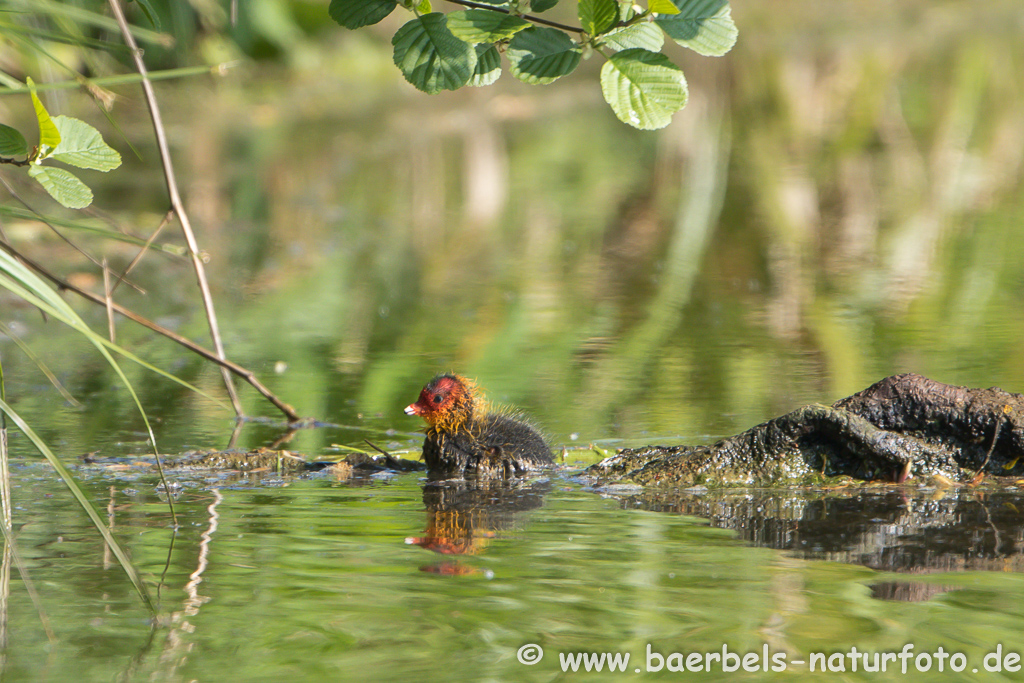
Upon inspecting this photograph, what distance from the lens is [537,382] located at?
17.9 feet

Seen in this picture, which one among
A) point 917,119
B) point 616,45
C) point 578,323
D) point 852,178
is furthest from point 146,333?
point 917,119

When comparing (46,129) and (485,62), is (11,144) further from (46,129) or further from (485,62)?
(485,62)

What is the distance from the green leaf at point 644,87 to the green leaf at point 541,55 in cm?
9

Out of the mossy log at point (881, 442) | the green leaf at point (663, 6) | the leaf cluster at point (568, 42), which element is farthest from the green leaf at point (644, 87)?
the mossy log at point (881, 442)

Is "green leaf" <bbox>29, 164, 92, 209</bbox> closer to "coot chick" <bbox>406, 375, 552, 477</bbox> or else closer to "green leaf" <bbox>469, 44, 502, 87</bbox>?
"green leaf" <bbox>469, 44, 502, 87</bbox>

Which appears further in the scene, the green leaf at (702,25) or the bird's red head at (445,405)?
the bird's red head at (445,405)

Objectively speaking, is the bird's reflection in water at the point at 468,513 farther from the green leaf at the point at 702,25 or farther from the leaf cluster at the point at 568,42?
the green leaf at the point at 702,25

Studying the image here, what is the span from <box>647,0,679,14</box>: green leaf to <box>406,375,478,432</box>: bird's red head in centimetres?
190

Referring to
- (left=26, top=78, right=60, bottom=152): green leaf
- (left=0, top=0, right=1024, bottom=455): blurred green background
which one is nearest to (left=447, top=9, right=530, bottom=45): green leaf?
(left=0, top=0, right=1024, bottom=455): blurred green background

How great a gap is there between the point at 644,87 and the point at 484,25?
342 millimetres

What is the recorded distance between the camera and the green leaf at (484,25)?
256 centimetres

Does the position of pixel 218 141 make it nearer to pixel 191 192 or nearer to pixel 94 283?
pixel 191 192

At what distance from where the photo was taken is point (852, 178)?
11641 mm

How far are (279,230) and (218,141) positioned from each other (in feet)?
19.1
